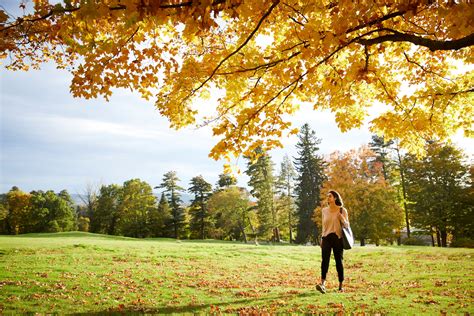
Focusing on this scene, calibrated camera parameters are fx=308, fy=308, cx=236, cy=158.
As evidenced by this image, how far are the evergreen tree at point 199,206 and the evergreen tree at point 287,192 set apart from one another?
12.6m

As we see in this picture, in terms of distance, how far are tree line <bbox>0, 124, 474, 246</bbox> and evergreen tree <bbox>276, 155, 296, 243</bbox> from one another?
0.60 feet

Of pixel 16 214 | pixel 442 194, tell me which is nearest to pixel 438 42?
pixel 442 194

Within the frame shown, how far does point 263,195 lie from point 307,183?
7.04 metres

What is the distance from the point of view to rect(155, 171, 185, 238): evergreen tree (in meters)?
51.8

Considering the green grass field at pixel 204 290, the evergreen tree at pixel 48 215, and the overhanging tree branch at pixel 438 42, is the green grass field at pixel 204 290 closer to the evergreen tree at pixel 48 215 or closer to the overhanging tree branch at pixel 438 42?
the overhanging tree branch at pixel 438 42

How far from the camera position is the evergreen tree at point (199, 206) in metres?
50.8

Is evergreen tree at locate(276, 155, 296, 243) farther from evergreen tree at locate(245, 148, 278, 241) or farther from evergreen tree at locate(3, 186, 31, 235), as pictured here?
evergreen tree at locate(3, 186, 31, 235)

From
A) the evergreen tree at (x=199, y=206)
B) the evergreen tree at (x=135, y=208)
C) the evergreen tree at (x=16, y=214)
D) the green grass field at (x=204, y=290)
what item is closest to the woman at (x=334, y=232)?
the green grass field at (x=204, y=290)

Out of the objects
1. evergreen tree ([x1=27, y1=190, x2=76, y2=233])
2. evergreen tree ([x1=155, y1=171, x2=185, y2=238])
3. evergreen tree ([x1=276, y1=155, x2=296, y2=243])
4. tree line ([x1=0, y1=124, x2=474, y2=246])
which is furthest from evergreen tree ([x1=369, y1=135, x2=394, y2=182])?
evergreen tree ([x1=27, y1=190, x2=76, y2=233])

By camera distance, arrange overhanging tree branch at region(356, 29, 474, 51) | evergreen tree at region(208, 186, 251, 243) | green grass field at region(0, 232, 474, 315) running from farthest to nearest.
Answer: evergreen tree at region(208, 186, 251, 243) → green grass field at region(0, 232, 474, 315) → overhanging tree branch at region(356, 29, 474, 51)

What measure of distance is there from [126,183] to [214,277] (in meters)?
48.3

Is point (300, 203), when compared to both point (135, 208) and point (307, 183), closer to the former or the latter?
point (307, 183)

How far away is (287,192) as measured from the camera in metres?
56.5

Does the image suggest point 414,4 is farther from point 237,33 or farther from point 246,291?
point 246,291
